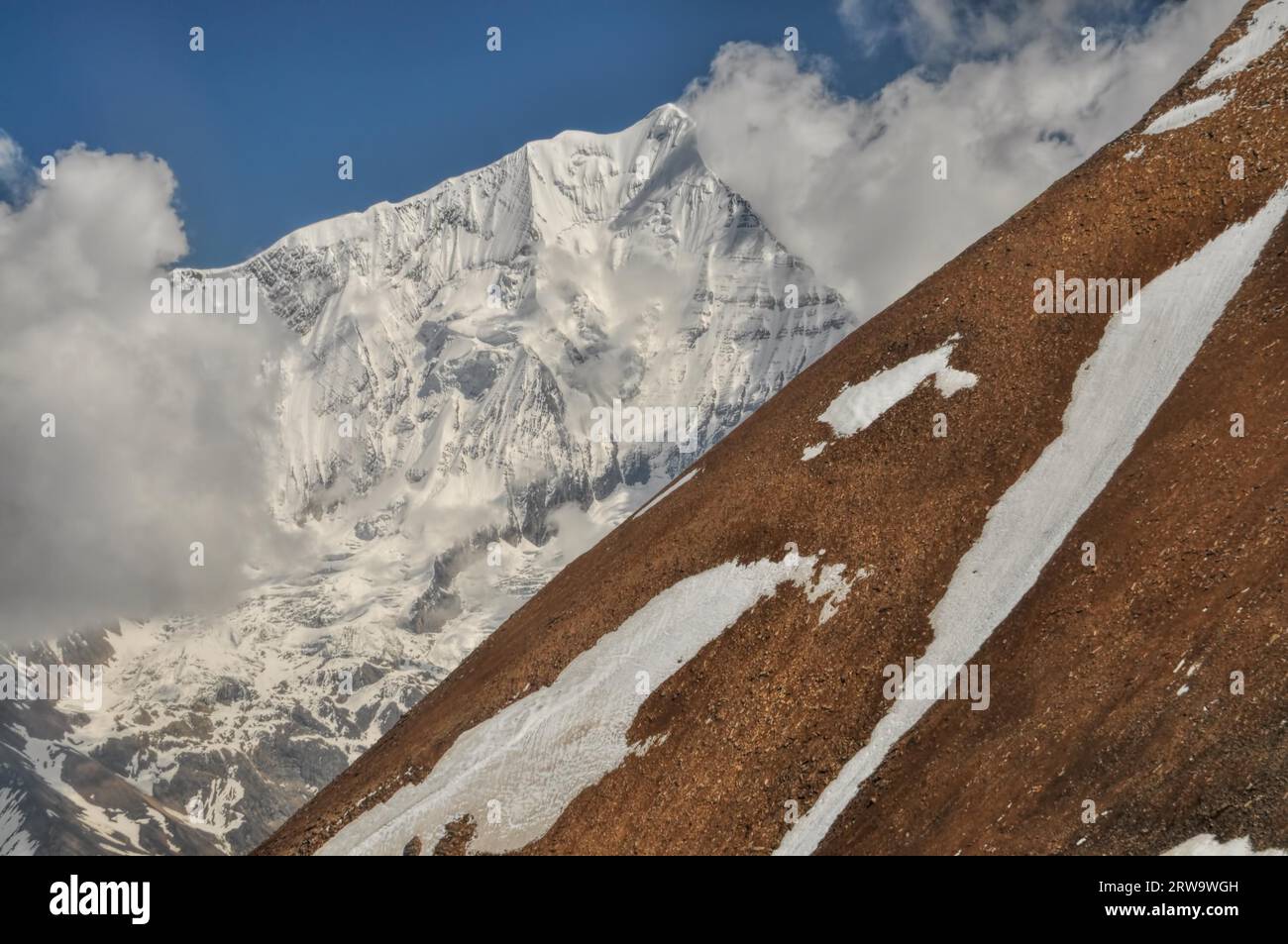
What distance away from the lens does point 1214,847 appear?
28156mm

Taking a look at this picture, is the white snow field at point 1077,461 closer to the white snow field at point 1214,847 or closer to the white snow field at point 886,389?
the white snow field at point 886,389

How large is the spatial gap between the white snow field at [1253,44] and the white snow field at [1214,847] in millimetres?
54857

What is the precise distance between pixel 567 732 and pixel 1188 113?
49.7 metres

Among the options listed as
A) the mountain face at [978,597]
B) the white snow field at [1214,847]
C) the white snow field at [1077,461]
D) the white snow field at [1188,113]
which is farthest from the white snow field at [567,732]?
the white snow field at [1188,113]

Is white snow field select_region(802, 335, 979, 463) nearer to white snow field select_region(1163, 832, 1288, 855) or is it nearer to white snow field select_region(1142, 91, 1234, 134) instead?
white snow field select_region(1142, 91, 1234, 134)

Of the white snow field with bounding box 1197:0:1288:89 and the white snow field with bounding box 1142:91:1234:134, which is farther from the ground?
the white snow field with bounding box 1197:0:1288:89

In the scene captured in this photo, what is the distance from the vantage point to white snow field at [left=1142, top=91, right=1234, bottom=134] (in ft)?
216

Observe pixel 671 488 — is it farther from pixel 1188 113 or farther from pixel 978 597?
pixel 1188 113

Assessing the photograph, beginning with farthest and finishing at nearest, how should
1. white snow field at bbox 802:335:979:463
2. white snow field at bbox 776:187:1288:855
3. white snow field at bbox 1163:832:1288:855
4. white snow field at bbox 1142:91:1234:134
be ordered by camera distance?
white snow field at bbox 1142:91:1234:134 → white snow field at bbox 802:335:979:463 → white snow field at bbox 776:187:1288:855 → white snow field at bbox 1163:832:1288:855

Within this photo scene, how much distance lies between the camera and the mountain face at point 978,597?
3553cm

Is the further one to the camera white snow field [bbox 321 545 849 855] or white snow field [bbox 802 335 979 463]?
white snow field [bbox 802 335 979 463]

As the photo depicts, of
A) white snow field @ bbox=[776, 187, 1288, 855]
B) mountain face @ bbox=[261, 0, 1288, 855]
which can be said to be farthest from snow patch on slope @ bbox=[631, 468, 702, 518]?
white snow field @ bbox=[776, 187, 1288, 855]

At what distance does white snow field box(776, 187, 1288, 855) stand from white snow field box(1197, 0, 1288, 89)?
54.1ft
